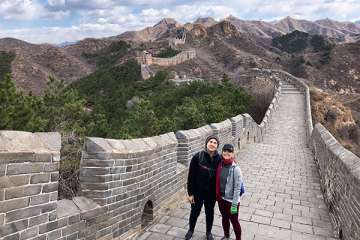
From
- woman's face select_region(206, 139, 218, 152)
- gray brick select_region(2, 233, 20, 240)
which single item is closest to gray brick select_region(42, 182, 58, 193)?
gray brick select_region(2, 233, 20, 240)

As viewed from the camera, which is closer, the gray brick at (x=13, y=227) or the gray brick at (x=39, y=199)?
the gray brick at (x=13, y=227)

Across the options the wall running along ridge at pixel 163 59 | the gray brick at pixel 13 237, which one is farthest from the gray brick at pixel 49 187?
the wall running along ridge at pixel 163 59

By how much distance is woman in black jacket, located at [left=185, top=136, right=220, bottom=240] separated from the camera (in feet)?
16.3

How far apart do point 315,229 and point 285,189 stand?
8.39ft

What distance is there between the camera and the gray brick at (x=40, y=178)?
3.28m

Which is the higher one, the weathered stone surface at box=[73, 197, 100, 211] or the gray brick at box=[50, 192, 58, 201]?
the gray brick at box=[50, 192, 58, 201]

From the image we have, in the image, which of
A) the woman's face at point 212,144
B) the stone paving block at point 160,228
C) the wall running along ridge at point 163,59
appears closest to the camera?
the woman's face at point 212,144

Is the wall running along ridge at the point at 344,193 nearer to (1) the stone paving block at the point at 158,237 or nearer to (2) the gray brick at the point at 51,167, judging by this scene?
(1) the stone paving block at the point at 158,237

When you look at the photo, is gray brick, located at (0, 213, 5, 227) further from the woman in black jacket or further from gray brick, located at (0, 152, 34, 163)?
the woman in black jacket

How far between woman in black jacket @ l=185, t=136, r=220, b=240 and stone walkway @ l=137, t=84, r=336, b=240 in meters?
0.39

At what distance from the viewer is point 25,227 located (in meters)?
3.24

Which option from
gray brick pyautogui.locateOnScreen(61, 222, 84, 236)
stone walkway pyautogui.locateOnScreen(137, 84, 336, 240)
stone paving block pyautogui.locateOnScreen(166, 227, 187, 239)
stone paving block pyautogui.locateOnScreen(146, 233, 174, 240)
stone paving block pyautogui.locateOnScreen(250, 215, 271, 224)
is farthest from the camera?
stone paving block pyautogui.locateOnScreen(250, 215, 271, 224)

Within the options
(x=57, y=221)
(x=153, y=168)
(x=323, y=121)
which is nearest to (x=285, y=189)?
(x=153, y=168)

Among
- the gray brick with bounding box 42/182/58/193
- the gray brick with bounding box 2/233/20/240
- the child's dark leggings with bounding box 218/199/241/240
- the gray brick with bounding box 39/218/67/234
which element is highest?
the gray brick with bounding box 42/182/58/193
